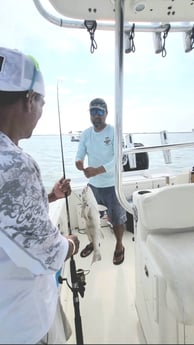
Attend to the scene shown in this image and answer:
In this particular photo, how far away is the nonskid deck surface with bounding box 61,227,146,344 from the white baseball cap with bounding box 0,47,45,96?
21.7 inches

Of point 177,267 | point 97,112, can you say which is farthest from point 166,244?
point 97,112

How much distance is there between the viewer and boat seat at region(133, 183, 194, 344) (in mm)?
981

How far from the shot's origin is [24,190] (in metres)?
0.54

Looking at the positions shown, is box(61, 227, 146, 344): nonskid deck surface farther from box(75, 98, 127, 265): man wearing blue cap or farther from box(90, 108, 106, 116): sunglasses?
box(90, 108, 106, 116): sunglasses

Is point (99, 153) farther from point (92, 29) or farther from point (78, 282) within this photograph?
point (78, 282)

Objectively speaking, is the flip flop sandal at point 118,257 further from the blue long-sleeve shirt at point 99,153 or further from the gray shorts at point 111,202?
the blue long-sleeve shirt at point 99,153

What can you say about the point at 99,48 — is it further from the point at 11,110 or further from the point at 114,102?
the point at 11,110

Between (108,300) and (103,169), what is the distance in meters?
0.95

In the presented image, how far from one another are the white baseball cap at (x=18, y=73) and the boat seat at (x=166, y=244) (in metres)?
0.82

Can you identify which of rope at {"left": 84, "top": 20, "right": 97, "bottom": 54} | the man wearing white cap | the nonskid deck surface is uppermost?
rope at {"left": 84, "top": 20, "right": 97, "bottom": 54}

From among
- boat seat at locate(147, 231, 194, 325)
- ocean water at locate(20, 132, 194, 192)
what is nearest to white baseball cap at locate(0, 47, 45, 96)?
ocean water at locate(20, 132, 194, 192)

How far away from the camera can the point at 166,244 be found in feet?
4.06

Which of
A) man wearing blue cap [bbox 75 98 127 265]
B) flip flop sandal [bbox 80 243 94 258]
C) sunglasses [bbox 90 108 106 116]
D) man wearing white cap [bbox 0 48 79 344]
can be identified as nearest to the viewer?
man wearing white cap [bbox 0 48 79 344]

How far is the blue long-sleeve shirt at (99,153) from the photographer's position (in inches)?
67.7
